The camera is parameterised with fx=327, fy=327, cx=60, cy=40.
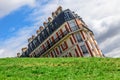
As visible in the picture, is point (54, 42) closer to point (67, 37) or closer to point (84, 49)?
point (67, 37)

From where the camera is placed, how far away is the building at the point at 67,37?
299 feet

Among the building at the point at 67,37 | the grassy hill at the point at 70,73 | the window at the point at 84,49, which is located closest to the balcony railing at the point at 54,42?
the building at the point at 67,37

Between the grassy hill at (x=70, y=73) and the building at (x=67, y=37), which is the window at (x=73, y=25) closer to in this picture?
the building at (x=67, y=37)

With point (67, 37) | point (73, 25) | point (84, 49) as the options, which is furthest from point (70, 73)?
point (73, 25)

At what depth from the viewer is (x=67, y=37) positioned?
92.1m

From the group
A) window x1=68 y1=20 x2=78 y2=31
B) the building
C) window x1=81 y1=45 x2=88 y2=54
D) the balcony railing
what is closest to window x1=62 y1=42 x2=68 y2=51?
the building

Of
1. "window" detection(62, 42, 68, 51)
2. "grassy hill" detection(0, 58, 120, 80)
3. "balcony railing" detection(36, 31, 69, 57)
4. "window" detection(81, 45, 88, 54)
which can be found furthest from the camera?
"window" detection(62, 42, 68, 51)

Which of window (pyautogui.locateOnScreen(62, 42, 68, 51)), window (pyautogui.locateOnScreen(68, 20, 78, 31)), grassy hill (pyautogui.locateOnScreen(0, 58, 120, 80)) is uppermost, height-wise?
window (pyautogui.locateOnScreen(68, 20, 78, 31))

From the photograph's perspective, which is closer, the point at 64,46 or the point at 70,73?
the point at 70,73

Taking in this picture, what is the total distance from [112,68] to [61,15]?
67247 mm

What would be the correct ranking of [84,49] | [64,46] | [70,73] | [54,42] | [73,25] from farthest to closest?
[54,42], [64,46], [73,25], [84,49], [70,73]

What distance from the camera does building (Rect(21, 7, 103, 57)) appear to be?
91.2 meters

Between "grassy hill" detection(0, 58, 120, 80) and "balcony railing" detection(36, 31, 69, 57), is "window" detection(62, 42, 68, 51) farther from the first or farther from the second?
"grassy hill" detection(0, 58, 120, 80)

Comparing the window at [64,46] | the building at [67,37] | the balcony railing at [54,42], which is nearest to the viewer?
the building at [67,37]
